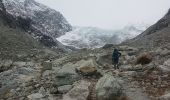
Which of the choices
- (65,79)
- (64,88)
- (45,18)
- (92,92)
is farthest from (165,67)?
(45,18)

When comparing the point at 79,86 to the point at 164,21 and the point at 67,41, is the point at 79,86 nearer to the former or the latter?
the point at 164,21

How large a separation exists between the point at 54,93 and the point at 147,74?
16.2 ft

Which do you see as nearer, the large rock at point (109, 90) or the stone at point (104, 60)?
the large rock at point (109, 90)

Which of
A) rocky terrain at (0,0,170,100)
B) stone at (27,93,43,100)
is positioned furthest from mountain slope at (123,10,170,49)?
stone at (27,93,43,100)

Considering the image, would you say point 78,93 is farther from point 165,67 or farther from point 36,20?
point 36,20

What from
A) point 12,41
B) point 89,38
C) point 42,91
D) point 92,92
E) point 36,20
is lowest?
point 92,92

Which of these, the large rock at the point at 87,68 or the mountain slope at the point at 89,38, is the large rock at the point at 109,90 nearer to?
the large rock at the point at 87,68

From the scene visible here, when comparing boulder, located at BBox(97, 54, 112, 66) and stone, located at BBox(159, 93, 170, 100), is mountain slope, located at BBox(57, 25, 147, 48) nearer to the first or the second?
boulder, located at BBox(97, 54, 112, 66)

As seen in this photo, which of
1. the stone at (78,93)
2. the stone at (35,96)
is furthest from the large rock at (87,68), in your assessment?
the stone at (35,96)

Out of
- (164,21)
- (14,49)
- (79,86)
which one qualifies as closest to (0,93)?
(79,86)

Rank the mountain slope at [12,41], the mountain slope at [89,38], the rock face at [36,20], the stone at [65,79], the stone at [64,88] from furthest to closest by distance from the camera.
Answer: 1. the mountain slope at [89,38]
2. the rock face at [36,20]
3. the mountain slope at [12,41]
4. the stone at [65,79]
5. the stone at [64,88]

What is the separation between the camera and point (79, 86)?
1686 cm

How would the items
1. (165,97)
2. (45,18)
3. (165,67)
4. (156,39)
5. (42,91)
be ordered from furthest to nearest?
1. (45,18)
2. (156,39)
3. (165,67)
4. (42,91)
5. (165,97)

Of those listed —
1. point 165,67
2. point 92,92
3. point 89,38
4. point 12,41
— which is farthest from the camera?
point 89,38
